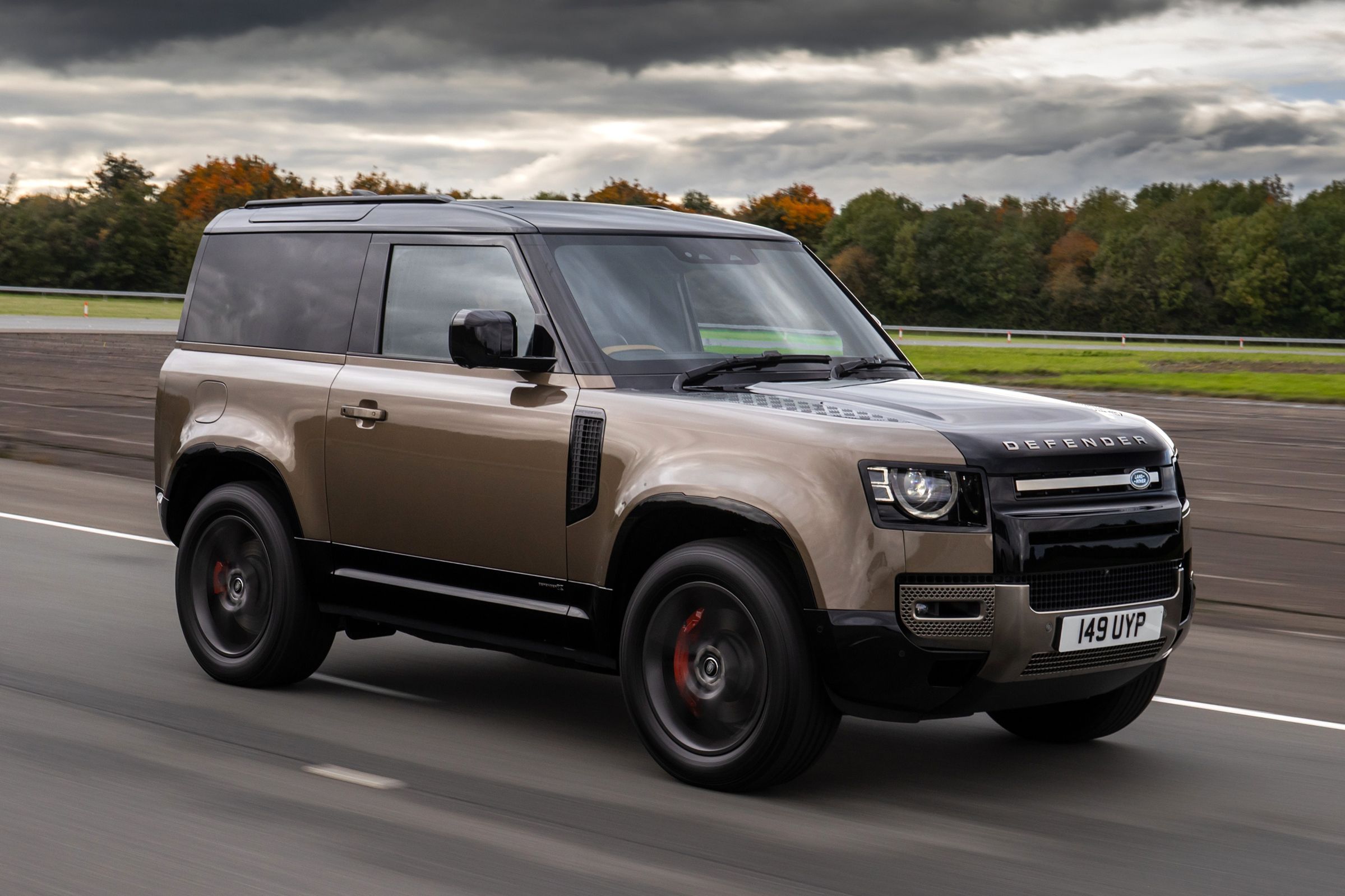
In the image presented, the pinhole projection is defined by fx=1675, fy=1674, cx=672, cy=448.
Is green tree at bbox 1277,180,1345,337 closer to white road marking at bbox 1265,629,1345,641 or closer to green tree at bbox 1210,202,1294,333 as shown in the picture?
green tree at bbox 1210,202,1294,333

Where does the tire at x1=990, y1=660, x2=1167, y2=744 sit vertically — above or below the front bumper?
below

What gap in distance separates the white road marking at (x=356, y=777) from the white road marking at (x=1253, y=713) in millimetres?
3484

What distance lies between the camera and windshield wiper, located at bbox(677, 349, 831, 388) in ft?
19.7

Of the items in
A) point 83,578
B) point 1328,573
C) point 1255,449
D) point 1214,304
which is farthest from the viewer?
point 1214,304

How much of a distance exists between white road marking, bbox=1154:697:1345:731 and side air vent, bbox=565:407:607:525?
2.96 meters

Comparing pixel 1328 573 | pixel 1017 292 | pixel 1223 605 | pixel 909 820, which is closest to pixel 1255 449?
pixel 1328 573

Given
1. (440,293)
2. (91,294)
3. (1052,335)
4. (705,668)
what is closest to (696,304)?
(440,293)

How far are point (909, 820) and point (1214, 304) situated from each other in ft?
321

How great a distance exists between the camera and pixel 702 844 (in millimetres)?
5012

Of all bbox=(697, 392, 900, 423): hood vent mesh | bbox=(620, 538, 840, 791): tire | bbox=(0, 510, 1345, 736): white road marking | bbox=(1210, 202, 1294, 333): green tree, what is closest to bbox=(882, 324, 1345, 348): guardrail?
bbox=(1210, 202, 1294, 333): green tree

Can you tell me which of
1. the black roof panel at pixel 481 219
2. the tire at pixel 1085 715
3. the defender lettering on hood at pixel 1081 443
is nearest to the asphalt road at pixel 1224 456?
the tire at pixel 1085 715

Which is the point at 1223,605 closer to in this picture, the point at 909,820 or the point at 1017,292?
the point at 909,820

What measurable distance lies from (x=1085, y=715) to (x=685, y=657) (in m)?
1.74

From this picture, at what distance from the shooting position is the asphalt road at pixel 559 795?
4.76 meters
